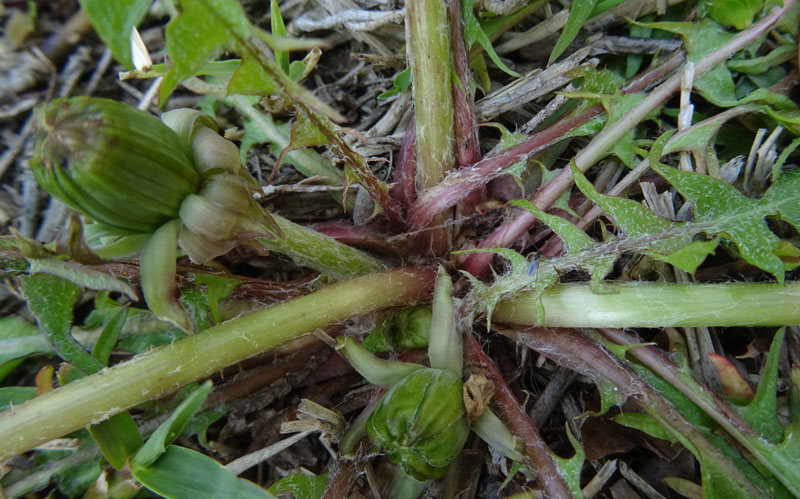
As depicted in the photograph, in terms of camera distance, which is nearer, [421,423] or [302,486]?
[421,423]

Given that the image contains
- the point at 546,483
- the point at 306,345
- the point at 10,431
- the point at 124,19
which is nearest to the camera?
the point at 124,19

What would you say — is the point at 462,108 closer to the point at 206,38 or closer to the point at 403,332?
the point at 403,332

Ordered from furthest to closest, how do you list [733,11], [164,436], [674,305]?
[733,11] → [674,305] → [164,436]

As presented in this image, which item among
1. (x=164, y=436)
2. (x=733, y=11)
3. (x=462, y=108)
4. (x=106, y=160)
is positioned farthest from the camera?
(x=462, y=108)

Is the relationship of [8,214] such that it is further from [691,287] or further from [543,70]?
[691,287]

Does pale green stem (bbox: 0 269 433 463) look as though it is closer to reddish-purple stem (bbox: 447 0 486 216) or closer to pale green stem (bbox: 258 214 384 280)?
pale green stem (bbox: 258 214 384 280)

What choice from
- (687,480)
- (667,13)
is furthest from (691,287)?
(667,13)

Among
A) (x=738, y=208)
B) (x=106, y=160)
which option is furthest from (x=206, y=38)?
(x=738, y=208)
